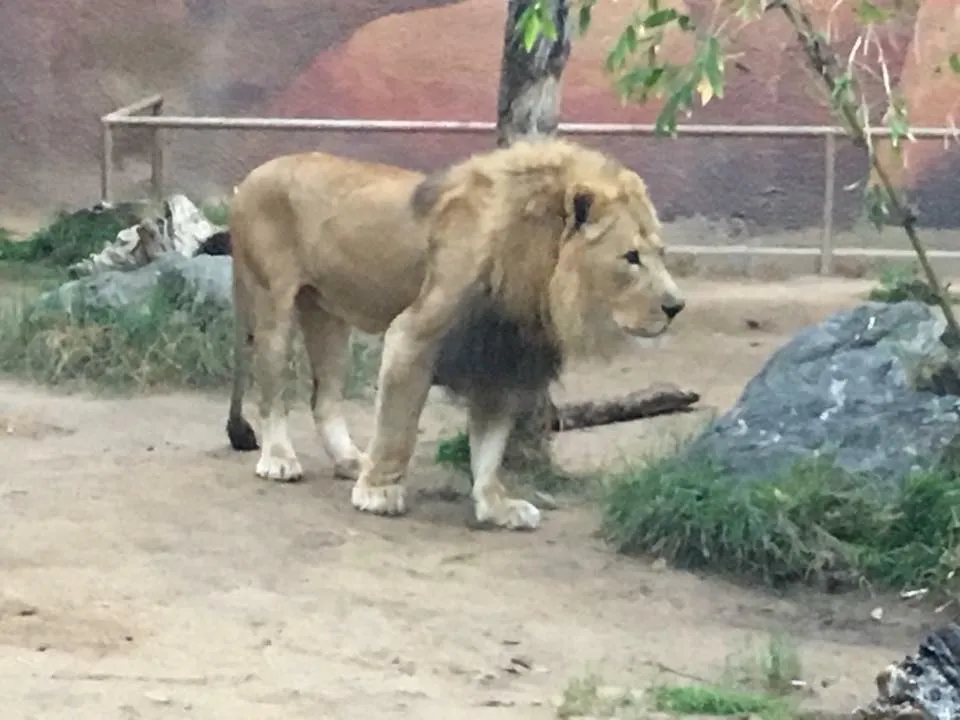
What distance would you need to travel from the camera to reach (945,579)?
5297 mm

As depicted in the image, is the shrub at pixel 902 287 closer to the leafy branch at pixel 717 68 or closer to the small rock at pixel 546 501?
the leafy branch at pixel 717 68

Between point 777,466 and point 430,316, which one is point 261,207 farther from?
point 777,466

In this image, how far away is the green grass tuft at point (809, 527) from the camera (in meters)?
5.44

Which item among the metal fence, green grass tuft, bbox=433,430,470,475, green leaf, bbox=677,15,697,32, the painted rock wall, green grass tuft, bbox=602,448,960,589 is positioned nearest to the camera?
green leaf, bbox=677,15,697,32

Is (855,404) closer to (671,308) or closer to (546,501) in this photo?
(671,308)

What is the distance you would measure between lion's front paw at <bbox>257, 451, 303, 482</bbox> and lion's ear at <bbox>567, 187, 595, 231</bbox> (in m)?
1.58

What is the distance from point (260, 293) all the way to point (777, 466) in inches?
83.1

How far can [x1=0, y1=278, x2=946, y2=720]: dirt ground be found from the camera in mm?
4266

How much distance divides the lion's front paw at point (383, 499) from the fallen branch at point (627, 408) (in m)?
1.15

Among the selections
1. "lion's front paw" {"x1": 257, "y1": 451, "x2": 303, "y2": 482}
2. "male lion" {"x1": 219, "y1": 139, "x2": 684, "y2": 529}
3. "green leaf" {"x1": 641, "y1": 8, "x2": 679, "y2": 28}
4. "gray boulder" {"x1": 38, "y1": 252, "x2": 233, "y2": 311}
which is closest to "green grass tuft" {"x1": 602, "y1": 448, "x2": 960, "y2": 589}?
"male lion" {"x1": 219, "y1": 139, "x2": 684, "y2": 529}

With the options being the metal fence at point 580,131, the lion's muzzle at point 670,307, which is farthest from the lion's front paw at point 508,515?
the metal fence at point 580,131

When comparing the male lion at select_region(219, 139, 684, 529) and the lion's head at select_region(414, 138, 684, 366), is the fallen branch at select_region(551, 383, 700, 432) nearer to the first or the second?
the male lion at select_region(219, 139, 684, 529)

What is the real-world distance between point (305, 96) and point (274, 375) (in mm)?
6998

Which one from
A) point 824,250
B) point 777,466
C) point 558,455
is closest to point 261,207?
point 558,455
